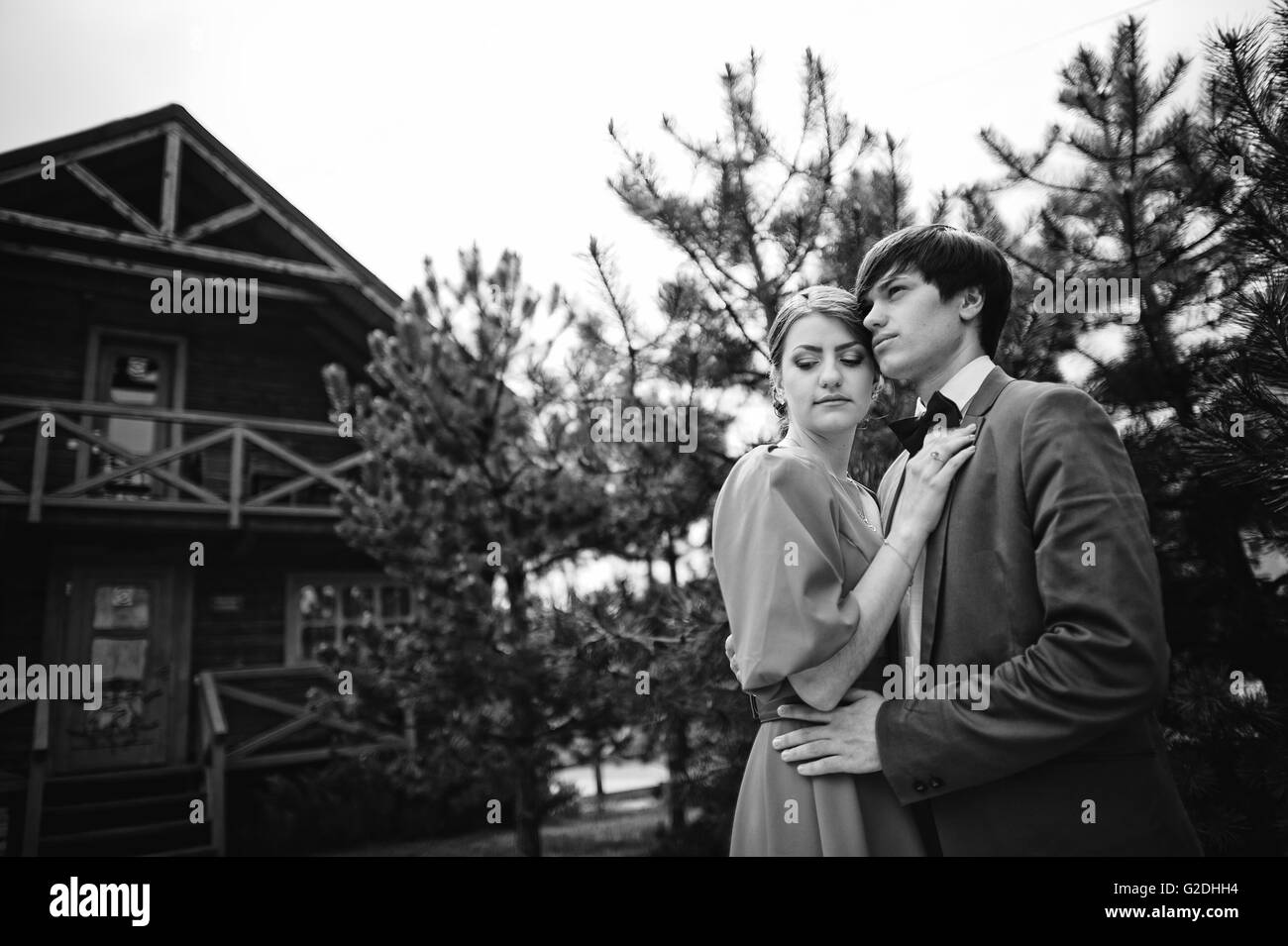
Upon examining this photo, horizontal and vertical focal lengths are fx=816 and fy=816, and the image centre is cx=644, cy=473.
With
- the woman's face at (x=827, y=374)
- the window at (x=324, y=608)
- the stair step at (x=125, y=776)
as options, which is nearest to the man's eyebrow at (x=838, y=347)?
the woman's face at (x=827, y=374)

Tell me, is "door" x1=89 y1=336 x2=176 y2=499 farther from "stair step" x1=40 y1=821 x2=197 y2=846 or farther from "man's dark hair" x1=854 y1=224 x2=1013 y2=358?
"man's dark hair" x1=854 y1=224 x2=1013 y2=358

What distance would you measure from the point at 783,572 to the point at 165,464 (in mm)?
8379

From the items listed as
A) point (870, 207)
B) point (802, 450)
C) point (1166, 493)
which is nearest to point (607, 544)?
point (870, 207)

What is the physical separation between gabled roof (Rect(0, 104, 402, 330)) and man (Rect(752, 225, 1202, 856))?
6551 mm

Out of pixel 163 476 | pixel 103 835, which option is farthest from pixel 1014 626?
pixel 163 476

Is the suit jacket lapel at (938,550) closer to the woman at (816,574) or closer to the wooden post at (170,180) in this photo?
the woman at (816,574)

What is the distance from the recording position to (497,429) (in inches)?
222

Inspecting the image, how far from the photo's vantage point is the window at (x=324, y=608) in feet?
29.9

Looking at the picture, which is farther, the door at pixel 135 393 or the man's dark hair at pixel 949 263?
the door at pixel 135 393

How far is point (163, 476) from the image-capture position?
7.59m

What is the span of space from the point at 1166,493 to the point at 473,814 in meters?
7.64

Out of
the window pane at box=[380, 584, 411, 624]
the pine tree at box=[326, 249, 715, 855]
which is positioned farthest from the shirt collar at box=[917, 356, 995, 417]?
the window pane at box=[380, 584, 411, 624]
